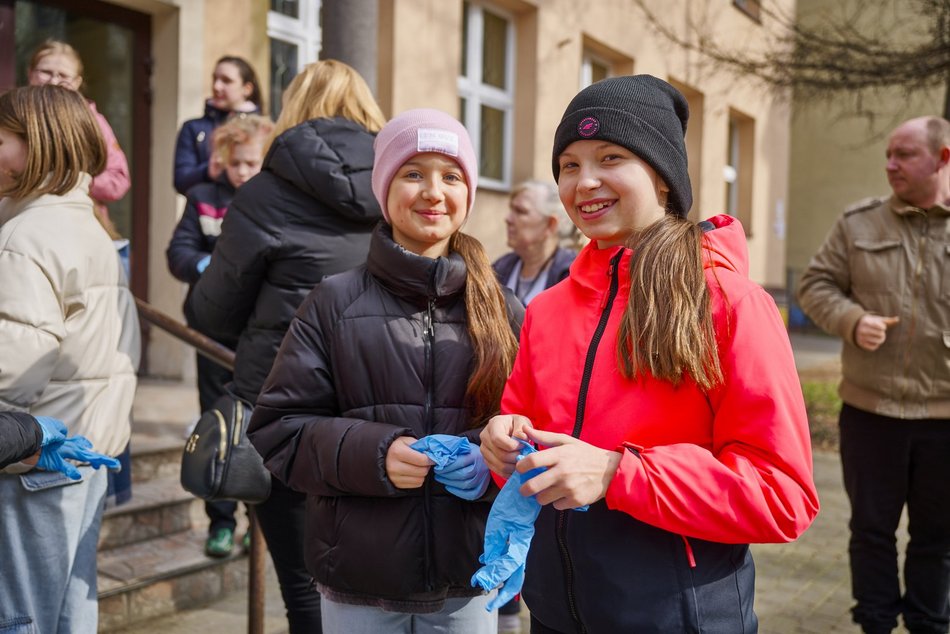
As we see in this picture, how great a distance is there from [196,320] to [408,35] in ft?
17.6

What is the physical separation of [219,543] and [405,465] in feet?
8.07

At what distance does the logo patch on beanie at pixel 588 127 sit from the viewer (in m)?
1.75

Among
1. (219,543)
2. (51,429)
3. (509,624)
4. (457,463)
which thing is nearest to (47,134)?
(51,429)

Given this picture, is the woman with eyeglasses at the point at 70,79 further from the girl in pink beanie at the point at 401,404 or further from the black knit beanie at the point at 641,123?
the black knit beanie at the point at 641,123

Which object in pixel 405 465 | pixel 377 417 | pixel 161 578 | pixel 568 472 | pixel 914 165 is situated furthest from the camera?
pixel 161 578

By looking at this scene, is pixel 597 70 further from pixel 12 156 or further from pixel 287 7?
pixel 12 156

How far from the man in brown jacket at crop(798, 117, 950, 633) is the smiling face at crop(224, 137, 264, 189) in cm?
261

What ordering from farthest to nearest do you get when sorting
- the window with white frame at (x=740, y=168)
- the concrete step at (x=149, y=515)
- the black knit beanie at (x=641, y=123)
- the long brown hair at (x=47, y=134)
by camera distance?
the window with white frame at (x=740, y=168) < the concrete step at (x=149, y=515) < the long brown hair at (x=47, y=134) < the black knit beanie at (x=641, y=123)

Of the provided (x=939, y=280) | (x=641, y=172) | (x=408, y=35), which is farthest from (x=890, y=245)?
(x=408, y=35)

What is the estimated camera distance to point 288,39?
7.28 meters

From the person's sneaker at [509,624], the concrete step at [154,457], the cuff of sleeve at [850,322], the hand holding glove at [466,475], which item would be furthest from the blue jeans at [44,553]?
the cuff of sleeve at [850,322]

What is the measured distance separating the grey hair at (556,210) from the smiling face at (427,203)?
2.24 metres

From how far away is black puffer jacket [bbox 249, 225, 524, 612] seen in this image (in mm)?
2023

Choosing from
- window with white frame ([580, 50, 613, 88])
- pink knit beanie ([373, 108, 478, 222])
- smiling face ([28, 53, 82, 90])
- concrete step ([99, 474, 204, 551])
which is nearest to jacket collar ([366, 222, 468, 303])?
pink knit beanie ([373, 108, 478, 222])
